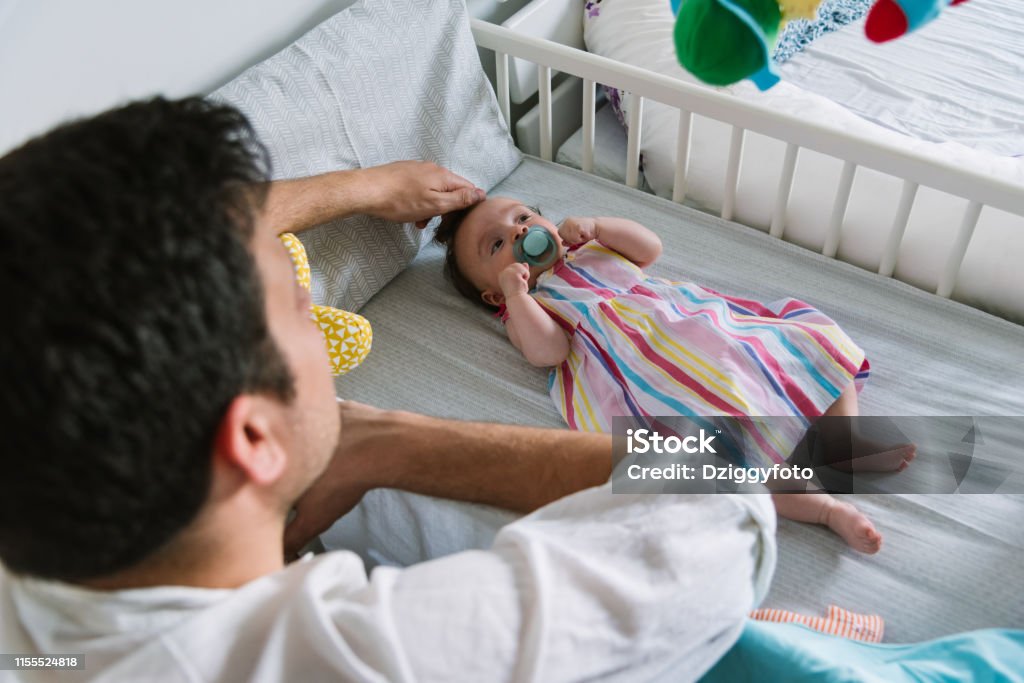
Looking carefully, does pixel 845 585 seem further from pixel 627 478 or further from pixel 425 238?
pixel 425 238

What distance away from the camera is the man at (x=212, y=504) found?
56 cm

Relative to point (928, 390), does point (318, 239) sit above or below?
above

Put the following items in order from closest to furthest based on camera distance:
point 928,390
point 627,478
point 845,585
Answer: point 627,478
point 845,585
point 928,390

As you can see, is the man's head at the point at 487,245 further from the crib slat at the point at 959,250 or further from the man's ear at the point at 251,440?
the man's ear at the point at 251,440

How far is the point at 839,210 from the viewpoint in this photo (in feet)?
5.04

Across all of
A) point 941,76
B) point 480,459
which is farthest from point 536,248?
point 941,76

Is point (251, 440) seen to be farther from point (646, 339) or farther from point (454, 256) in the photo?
point (454, 256)

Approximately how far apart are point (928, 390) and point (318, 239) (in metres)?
1.10

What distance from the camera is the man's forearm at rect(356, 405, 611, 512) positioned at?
998 millimetres

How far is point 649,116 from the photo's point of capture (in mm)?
1862

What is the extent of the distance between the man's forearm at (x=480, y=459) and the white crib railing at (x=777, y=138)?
0.76m

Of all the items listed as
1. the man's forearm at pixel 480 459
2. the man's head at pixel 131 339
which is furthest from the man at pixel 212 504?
the man's forearm at pixel 480 459

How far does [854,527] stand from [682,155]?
836mm

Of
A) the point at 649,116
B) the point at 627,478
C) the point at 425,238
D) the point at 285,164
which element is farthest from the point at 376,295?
the point at 627,478
